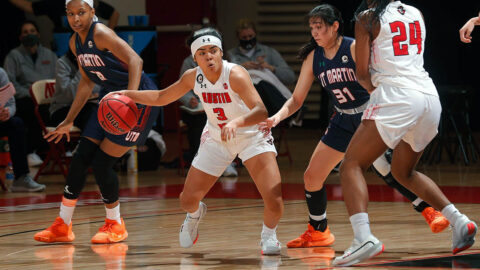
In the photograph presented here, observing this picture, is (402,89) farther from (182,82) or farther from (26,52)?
(26,52)

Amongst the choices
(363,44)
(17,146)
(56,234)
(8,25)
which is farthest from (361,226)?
(8,25)

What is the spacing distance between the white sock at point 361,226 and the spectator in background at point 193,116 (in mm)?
5377

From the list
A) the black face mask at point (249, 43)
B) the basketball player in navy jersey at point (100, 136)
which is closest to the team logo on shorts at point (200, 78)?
the basketball player in navy jersey at point (100, 136)

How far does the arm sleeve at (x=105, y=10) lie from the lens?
414 inches

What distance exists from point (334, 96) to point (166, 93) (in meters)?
0.98

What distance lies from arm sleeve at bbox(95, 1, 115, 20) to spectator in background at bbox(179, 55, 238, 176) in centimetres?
146

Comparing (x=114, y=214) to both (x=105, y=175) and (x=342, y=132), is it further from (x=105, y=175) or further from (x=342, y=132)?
(x=342, y=132)

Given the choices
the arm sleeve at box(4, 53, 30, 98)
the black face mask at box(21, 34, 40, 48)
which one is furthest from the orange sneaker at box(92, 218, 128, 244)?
the black face mask at box(21, 34, 40, 48)

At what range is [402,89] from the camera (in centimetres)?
433

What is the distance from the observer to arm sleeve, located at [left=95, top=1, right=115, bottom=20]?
10508mm

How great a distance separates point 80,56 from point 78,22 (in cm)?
24

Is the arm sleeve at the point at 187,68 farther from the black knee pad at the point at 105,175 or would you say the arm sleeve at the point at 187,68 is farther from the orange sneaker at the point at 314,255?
the orange sneaker at the point at 314,255

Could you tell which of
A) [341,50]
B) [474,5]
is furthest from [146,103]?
[474,5]

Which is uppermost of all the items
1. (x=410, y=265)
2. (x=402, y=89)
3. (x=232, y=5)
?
(x=402, y=89)
